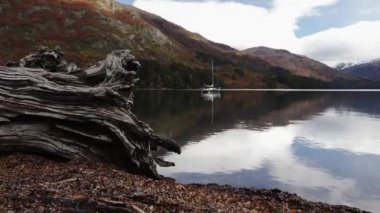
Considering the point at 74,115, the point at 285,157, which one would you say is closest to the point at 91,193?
the point at 74,115

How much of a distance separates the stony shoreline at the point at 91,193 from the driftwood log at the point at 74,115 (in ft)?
3.35

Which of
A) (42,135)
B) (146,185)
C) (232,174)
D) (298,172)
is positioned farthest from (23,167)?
(298,172)

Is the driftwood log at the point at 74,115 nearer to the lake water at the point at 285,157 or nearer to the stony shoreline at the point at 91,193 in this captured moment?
the stony shoreline at the point at 91,193

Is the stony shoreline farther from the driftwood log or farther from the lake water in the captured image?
the lake water

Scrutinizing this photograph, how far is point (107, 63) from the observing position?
2459 cm

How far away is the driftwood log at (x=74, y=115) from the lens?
2295cm

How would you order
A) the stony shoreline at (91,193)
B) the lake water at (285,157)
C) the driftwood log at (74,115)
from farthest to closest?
the lake water at (285,157) < the driftwood log at (74,115) < the stony shoreline at (91,193)

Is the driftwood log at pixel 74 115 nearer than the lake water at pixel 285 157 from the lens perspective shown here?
Yes

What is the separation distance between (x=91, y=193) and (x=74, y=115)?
323 inches

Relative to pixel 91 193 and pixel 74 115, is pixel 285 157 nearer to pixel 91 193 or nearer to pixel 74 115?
pixel 74 115

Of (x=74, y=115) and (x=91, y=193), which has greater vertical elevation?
(x=74, y=115)

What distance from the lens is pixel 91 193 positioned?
1573cm

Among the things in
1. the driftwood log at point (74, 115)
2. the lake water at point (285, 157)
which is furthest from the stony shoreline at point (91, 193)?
the lake water at point (285, 157)

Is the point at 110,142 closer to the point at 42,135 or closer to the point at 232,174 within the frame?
the point at 42,135
